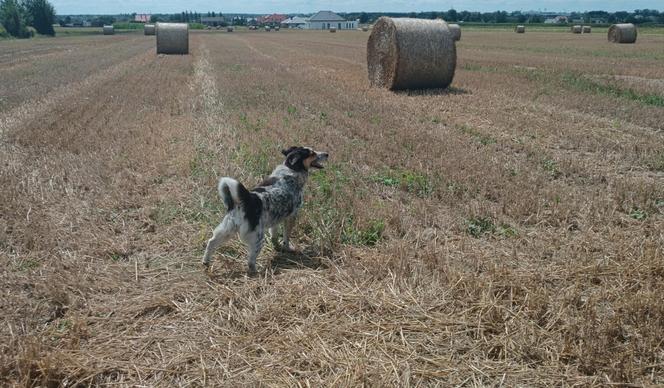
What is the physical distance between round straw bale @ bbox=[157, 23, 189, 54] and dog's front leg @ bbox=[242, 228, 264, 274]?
27.0 metres

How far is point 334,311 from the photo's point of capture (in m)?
4.33

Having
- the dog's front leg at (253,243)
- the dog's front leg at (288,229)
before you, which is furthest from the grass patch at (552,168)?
the dog's front leg at (253,243)

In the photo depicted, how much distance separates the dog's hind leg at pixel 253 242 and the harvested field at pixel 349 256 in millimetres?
165

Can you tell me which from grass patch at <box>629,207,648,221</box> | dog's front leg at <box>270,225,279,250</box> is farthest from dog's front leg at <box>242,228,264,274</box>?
grass patch at <box>629,207,648,221</box>

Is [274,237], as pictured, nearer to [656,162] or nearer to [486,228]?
[486,228]

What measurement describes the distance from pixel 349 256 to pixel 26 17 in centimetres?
A: 8640

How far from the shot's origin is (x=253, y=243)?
4.81 metres

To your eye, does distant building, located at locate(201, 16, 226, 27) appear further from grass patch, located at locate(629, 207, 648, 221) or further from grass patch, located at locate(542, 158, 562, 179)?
grass patch, located at locate(629, 207, 648, 221)

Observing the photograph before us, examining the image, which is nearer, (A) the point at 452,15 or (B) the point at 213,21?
(A) the point at 452,15

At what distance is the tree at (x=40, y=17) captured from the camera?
77.0 m

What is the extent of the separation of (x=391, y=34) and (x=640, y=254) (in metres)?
11.9

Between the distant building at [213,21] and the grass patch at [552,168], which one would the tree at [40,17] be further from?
the grass patch at [552,168]

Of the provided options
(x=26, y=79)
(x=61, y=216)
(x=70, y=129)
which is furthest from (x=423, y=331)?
(x=26, y=79)

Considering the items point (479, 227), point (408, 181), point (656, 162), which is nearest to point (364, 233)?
point (479, 227)
